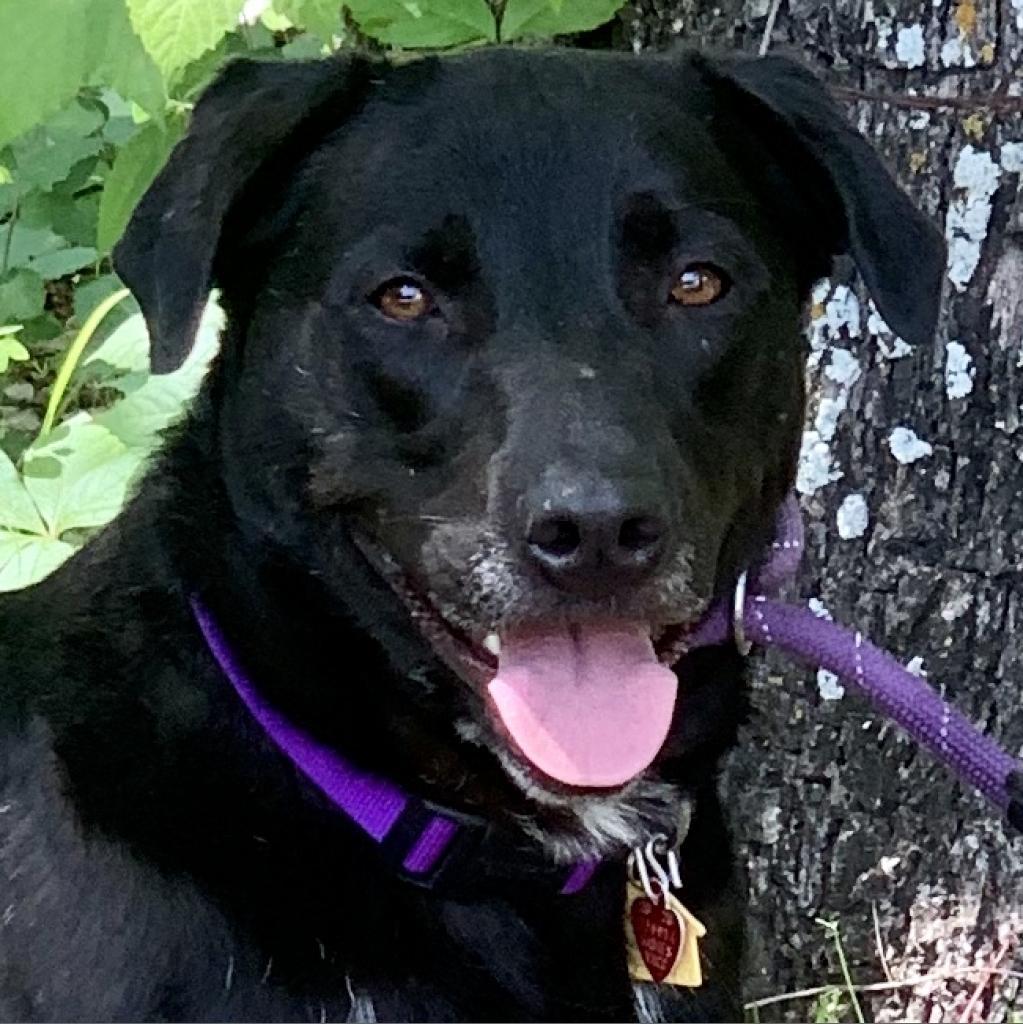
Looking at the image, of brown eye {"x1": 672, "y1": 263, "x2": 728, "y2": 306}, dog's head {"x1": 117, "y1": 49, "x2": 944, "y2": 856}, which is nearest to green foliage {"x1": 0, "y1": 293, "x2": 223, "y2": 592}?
dog's head {"x1": 117, "y1": 49, "x2": 944, "y2": 856}

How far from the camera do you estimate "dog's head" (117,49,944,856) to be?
2059 mm

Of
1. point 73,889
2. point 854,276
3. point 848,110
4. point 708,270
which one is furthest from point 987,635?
point 73,889

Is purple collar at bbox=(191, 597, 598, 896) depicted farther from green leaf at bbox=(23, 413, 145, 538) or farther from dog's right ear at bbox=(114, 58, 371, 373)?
green leaf at bbox=(23, 413, 145, 538)

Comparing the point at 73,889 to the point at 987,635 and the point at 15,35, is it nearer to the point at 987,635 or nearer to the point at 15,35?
the point at 15,35

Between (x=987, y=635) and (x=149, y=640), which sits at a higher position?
(x=149, y=640)

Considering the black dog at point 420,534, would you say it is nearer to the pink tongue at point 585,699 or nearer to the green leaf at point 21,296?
the pink tongue at point 585,699

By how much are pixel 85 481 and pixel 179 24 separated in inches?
25.6

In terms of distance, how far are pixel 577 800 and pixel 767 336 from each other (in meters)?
0.56

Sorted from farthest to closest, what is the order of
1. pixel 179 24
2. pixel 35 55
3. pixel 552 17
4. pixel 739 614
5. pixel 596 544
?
pixel 552 17 → pixel 35 55 → pixel 179 24 → pixel 739 614 → pixel 596 544

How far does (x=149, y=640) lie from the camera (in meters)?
2.27

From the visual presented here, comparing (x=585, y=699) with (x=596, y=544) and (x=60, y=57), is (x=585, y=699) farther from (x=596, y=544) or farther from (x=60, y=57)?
(x=60, y=57)

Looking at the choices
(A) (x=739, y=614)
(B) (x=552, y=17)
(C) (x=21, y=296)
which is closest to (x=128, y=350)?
(B) (x=552, y=17)

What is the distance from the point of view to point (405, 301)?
7.13ft

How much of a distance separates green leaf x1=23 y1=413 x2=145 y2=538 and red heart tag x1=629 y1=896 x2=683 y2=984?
0.88 meters
